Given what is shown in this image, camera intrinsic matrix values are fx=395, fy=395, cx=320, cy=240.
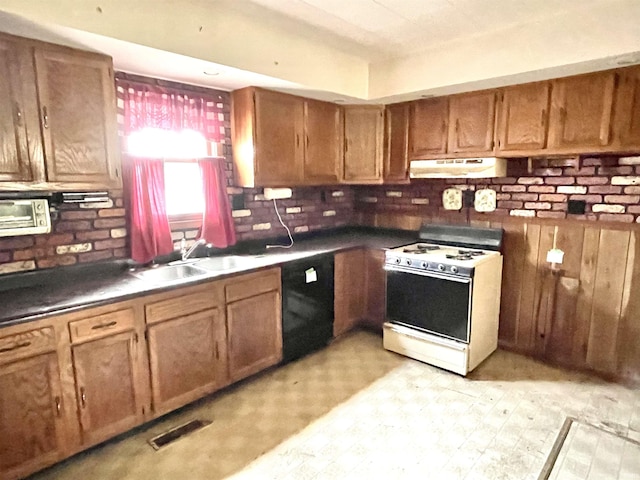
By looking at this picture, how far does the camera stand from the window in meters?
2.82

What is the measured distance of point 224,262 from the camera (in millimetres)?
3184

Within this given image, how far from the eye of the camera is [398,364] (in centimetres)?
329

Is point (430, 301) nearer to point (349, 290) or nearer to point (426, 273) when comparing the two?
point (426, 273)

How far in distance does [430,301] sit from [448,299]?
0.52 feet

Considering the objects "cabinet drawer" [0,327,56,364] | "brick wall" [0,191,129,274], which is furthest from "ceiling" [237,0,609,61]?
"cabinet drawer" [0,327,56,364]

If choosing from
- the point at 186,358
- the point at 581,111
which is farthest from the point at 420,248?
the point at 186,358

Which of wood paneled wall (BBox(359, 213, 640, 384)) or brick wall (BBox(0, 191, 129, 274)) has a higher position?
brick wall (BBox(0, 191, 129, 274))

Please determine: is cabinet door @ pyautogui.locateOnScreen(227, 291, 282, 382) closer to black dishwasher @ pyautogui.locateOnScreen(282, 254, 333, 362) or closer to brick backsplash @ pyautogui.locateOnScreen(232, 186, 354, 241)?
black dishwasher @ pyautogui.locateOnScreen(282, 254, 333, 362)

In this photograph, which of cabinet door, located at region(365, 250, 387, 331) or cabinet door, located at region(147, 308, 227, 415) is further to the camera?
cabinet door, located at region(365, 250, 387, 331)

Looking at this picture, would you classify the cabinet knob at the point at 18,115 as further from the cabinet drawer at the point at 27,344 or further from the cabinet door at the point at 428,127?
the cabinet door at the point at 428,127

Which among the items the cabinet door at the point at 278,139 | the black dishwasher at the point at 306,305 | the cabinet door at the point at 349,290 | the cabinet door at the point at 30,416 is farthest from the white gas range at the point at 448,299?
the cabinet door at the point at 30,416

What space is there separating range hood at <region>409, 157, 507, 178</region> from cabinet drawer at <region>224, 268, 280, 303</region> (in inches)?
62.4

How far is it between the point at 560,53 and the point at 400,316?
2.22 meters

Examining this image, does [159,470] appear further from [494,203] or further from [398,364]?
[494,203]
